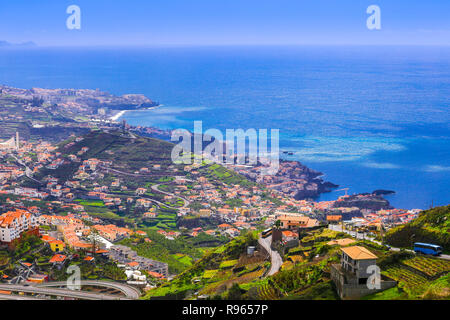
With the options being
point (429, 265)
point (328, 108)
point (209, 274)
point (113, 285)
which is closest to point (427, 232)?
point (429, 265)

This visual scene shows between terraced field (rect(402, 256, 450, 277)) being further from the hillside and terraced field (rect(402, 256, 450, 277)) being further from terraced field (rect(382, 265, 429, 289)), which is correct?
the hillside

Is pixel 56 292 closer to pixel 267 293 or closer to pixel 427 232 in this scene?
pixel 267 293

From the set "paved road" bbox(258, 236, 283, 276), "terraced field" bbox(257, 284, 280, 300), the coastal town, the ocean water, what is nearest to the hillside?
the coastal town

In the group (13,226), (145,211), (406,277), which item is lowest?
(145,211)

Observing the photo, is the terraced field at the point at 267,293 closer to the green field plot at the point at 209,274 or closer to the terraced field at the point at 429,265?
the terraced field at the point at 429,265

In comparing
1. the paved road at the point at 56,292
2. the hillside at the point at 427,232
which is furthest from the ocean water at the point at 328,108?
the paved road at the point at 56,292
